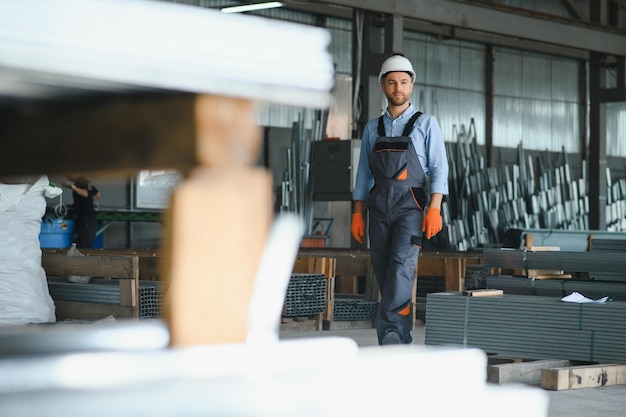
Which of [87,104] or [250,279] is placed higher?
[87,104]

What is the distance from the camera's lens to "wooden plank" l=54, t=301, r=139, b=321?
5.91 meters

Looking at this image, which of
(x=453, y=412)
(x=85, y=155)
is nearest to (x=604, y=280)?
(x=453, y=412)

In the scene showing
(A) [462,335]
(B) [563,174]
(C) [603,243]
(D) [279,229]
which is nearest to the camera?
(D) [279,229]

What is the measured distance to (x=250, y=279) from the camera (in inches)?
49.1

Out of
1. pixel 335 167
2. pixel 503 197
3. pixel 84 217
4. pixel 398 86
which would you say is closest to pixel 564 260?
pixel 398 86

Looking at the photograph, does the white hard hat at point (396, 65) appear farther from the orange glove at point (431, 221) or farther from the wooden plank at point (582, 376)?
the wooden plank at point (582, 376)

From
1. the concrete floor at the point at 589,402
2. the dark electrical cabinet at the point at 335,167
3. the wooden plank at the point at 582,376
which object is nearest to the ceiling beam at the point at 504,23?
the dark electrical cabinet at the point at 335,167

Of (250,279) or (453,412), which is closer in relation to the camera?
(250,279)

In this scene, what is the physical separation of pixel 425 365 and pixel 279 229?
1.00 feet

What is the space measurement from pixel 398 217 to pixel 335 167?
21.5 feet

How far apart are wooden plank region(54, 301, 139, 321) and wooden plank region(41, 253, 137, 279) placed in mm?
188

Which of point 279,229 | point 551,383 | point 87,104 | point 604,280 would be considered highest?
point 87,104

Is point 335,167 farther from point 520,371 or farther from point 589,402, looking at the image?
point 589,402

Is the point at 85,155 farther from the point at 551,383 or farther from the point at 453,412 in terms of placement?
the point at 551,383
